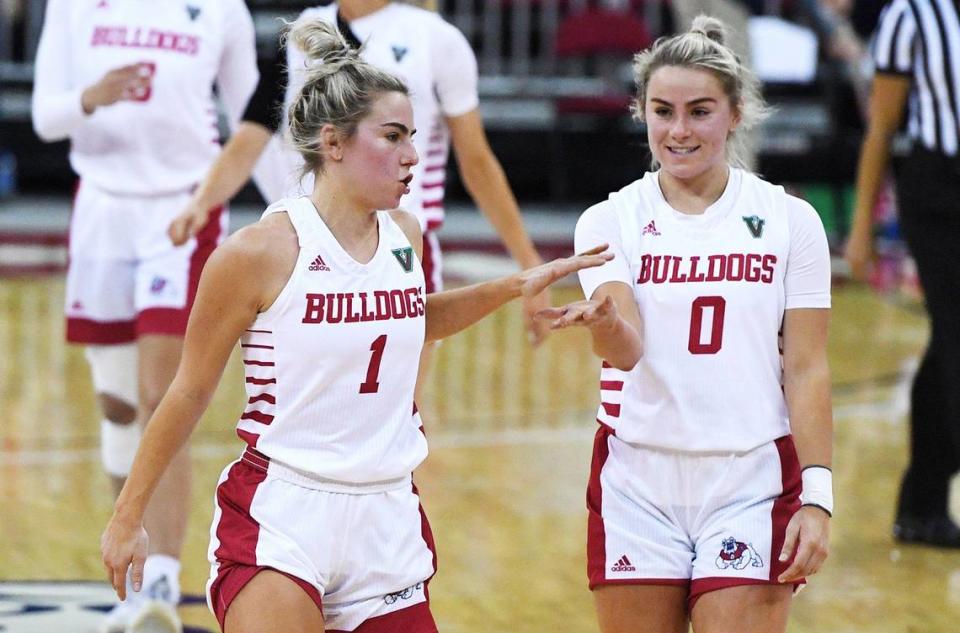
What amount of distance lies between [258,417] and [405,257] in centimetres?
43

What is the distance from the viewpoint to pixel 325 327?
10.2 feet

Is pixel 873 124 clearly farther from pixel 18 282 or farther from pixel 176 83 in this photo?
pixel 18 282

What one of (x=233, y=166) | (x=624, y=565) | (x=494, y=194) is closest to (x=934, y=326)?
(x=494, y=194)

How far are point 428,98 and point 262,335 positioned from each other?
1.76 m

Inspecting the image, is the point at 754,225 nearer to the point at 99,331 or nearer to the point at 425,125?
the point at 425,125

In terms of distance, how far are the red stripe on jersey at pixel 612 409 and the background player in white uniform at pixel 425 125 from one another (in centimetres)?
125

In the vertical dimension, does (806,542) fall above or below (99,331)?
above

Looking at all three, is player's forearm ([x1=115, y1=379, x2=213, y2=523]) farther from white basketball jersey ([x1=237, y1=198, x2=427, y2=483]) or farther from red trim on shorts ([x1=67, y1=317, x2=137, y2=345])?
red trim on shorts ([x1=67, y1=317, x2=137, y2=345])

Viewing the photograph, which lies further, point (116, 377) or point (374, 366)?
point (116, 377)

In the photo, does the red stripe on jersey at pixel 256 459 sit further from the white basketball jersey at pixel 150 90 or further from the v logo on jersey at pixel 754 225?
the white basketball jersey at pixel 150 90

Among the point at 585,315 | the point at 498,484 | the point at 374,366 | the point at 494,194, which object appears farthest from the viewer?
the point at 498,484

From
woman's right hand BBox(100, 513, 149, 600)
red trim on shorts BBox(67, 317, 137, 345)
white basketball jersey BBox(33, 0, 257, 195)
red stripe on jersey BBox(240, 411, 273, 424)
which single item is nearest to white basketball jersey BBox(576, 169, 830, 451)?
red stripe on jersey BBox(240, 411, 273, 424)

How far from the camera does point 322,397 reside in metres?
3.13

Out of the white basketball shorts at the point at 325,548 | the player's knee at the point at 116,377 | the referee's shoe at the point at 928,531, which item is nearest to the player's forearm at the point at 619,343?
the white basketball shorts at the point at 325,548
